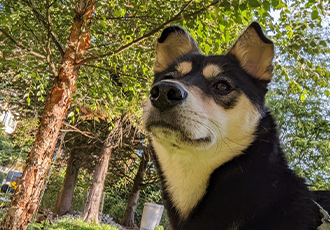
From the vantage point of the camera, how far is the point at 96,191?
1173cm

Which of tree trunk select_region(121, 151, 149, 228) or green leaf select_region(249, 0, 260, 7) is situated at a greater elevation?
green leaf select_region(249, 0, 260, 7)

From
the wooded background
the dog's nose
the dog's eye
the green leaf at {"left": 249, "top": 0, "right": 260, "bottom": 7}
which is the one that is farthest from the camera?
the wooded background

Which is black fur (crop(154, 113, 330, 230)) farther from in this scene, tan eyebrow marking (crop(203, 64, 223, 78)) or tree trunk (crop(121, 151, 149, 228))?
tree trunk (crop(121, 151, 149, 228))

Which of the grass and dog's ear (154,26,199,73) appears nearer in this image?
dog's ear (154,26,199,73)

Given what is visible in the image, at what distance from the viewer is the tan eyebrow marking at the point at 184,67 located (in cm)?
242

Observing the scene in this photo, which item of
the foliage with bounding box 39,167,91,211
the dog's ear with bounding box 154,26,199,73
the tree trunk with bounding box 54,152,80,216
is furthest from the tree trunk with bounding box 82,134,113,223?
the dog's ear with bounding box 154,26,199,73

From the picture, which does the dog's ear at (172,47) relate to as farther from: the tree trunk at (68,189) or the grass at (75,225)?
the tree trunk at (68,189)

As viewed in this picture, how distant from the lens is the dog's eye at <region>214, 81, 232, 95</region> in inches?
86.5

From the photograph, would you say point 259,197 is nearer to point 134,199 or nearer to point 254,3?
point 254,3

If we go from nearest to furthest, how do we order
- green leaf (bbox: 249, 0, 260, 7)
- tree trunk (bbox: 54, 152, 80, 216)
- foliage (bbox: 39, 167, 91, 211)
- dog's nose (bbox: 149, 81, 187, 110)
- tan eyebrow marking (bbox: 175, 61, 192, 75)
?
dog's nose (bbox: 149, 81, 187, 110) < tan eyebrow marking (bbox: 175, 61, 192, 75) < green leaf (bbox: 249, 0, 260, 7) < tree trunk (bbox: 54, 152, 80, 216) < foliage (bbox: 39, 167, 91, 211)

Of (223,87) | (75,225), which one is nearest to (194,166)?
(223,87)

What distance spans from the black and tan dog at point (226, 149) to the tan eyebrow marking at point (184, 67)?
0.01 meters

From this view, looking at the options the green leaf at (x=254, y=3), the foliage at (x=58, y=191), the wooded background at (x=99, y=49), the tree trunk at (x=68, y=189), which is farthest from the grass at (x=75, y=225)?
the green leaf at (x=254, y=3)

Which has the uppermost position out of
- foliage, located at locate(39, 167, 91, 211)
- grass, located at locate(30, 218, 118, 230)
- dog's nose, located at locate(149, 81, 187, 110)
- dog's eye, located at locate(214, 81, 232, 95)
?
dog's eye, located at locate(214, 81, 232, 95)
